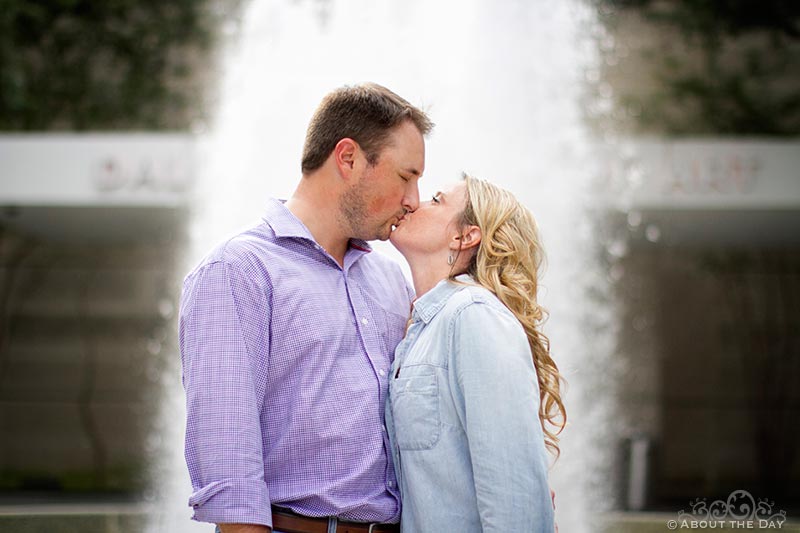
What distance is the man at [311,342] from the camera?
2014mm

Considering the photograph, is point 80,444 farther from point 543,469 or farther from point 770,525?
point 543,469

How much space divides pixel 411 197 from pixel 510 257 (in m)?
0.28

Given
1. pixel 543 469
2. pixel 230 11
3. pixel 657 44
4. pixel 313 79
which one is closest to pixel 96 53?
pixel 230 11

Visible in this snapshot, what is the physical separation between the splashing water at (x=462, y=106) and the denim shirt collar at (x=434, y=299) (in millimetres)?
4514

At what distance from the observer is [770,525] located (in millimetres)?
4164

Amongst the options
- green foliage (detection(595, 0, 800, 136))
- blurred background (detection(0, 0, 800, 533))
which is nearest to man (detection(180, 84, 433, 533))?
blurred background (detection(0, 0, 800, 533))

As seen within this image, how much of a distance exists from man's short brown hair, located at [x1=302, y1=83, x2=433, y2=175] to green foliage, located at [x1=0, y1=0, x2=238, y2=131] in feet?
33.0

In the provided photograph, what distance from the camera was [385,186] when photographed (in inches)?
91.8

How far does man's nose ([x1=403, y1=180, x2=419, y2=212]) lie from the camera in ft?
7.84

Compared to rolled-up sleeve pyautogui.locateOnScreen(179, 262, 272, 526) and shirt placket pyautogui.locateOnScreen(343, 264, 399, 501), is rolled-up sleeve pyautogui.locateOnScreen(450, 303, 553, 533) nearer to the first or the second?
shirt placket pyautogui.locateOnScreen(343, 264, 399, 501)

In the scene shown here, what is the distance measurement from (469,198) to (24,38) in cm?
1131

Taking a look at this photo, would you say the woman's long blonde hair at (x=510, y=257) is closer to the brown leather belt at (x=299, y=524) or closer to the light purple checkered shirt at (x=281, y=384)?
the light purple checkered shirt at (x=281, y=384)

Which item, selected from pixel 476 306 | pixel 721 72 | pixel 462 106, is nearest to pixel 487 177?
pixel 462 106

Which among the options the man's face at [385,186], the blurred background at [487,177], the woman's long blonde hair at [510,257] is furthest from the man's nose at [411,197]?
the blurred background at [487,177]
